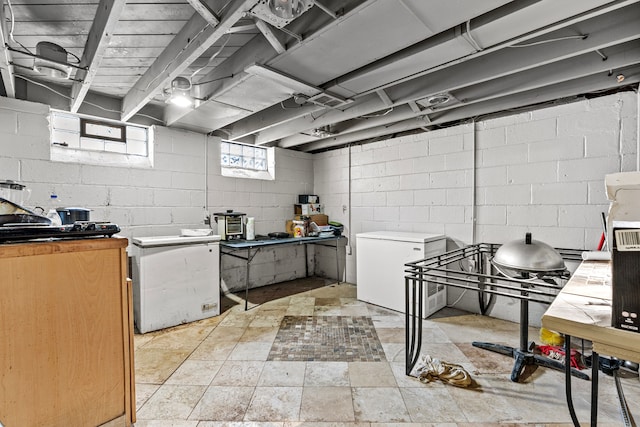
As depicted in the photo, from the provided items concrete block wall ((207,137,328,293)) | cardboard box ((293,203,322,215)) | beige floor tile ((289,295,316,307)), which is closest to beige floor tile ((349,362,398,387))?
beige floor tile ((289,295,316,307))

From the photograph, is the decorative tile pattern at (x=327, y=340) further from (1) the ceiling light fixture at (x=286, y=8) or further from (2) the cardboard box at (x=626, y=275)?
(1) the ceiling light fixture at (x=286, y=8)

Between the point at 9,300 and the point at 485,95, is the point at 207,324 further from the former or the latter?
the point at 485,95

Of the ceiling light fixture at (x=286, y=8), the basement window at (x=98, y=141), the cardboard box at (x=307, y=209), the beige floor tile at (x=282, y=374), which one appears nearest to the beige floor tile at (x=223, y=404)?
the beige floor tile at (x=282, y=374)

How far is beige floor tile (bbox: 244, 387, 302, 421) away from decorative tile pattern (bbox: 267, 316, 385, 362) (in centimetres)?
41

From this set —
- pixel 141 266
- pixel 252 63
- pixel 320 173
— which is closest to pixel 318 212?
pixel 320 173

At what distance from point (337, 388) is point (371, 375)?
296 mm

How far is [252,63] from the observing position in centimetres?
202

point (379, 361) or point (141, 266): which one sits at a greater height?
point (141, 266)

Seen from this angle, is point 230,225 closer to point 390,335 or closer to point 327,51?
point 390,335

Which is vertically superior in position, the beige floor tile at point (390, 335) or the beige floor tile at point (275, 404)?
the beige floor tile at point (390, 335)

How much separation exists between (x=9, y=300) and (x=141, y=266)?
1.78 m

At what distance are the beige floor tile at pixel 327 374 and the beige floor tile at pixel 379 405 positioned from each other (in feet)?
0.49

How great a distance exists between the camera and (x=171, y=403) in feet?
6.07

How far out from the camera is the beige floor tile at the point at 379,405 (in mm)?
1712
